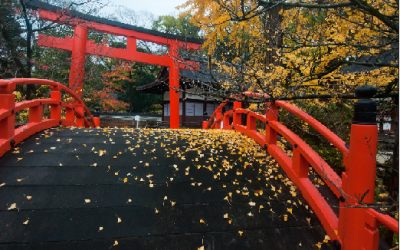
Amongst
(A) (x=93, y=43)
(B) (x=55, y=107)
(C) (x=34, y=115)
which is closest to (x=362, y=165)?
(C) (x=34, y=115)

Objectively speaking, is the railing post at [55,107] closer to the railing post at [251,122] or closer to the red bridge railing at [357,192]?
the railing post at [251,122]

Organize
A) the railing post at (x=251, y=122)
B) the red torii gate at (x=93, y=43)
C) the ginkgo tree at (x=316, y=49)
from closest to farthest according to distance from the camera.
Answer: the ginkgo tree at (x=316, y=49) < the railing post at (x=251, y=122) < the red torii gate at (x=93, y=43)

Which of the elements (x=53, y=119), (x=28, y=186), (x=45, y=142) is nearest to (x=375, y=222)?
(x=28, y=186)

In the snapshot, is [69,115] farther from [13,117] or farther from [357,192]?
[357,192]

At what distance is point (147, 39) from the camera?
10.4 metres

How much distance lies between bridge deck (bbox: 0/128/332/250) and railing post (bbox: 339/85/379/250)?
1.14ft

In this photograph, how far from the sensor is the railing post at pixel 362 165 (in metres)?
1.60

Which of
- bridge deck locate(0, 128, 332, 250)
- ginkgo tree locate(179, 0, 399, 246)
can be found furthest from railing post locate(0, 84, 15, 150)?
ginkgo tree locate(179, 0, 399, 246)

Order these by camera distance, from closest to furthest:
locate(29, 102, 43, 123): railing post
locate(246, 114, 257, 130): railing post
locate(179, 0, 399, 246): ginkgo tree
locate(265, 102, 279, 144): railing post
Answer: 1. locate(179, 0, 399, 246): ginkgo tree
2. locate(265, 102, 279, 144): railing post
3. locate(29, 102, 43, 123): railing post
4. locate(246, 114, 257, 130): railing post

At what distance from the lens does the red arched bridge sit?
1.68 meters

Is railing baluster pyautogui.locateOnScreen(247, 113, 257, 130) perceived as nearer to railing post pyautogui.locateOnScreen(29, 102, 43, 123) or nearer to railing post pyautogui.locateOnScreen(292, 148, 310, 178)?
railing post pyautogui.locateOnScreen(292, 148, 310, 178)

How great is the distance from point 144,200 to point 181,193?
380mm

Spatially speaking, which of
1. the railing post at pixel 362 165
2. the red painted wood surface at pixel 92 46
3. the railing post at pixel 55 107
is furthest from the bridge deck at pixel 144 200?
the red painted wood surface at pixel 92 46

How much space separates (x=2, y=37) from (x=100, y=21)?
345cm
